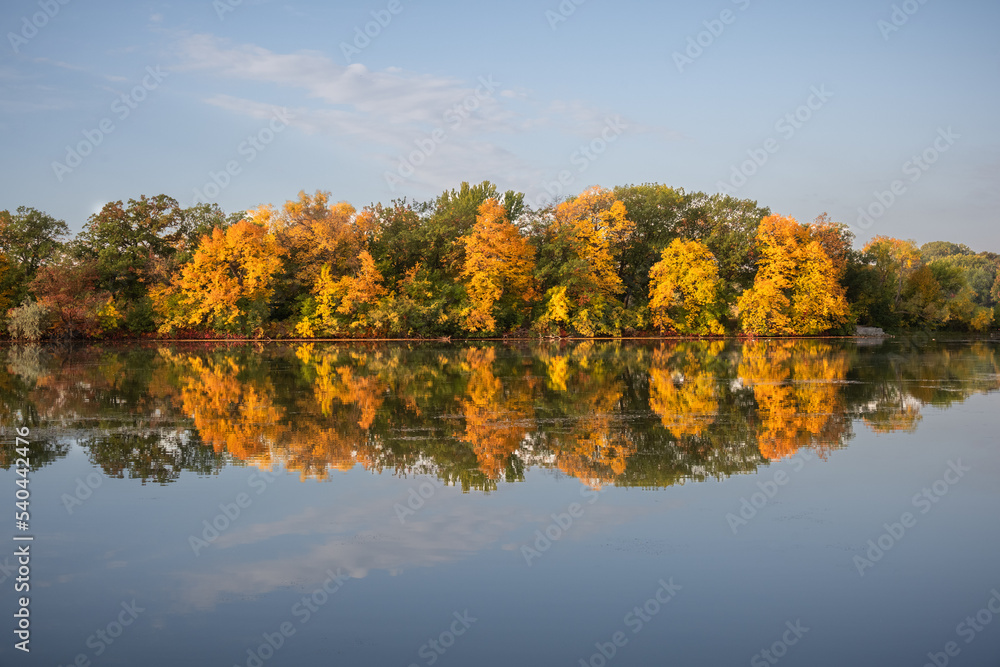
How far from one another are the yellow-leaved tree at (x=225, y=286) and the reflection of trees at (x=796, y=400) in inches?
1083

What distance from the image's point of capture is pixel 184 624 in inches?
227

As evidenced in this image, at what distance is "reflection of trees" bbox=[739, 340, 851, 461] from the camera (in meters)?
12.5

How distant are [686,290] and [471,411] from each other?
121ft

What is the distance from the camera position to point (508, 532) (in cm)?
774

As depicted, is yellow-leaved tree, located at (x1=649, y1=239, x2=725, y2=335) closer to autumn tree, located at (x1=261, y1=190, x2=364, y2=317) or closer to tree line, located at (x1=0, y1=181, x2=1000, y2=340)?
tree line, located at (x1=0, y1=181, x2=1000, y2=340)

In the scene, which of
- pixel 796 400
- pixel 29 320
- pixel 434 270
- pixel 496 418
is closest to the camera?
pixel 496 418

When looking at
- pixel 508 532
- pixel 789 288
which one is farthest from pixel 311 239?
pixel 508 532

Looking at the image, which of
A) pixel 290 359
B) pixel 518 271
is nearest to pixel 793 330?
pixel 518 271

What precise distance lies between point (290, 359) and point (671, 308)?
28908 mm

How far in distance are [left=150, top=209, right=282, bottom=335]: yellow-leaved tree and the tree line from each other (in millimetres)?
101

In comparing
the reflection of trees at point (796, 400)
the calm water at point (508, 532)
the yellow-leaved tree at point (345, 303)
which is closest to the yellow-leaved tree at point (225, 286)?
the yellow-leaved tree at point (345, 303)

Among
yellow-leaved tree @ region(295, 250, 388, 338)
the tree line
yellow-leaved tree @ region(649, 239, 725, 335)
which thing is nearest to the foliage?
the tree line

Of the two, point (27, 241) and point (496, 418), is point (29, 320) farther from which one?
point (496, 418)

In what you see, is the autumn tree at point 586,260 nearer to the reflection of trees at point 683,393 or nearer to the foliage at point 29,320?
the reflection of trees at point 683,393
